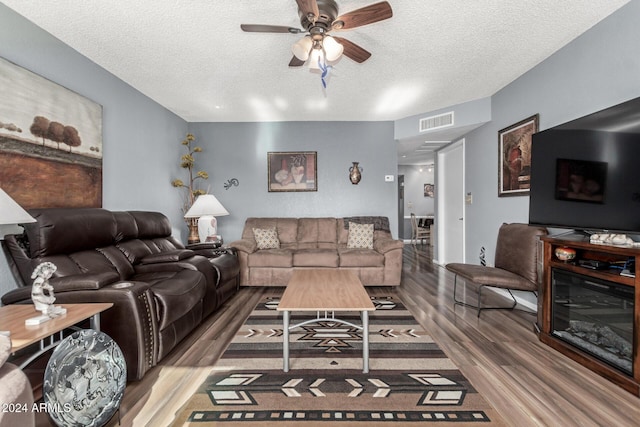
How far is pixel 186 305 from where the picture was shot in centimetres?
221

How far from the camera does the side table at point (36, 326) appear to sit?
1218 millimetres

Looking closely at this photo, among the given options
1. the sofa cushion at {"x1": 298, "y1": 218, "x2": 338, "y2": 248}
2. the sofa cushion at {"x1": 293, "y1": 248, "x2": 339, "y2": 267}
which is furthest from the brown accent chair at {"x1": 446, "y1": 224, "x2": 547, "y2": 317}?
the sofa cushion at {"x1": 298, "y1": 218, "x2": 338, "y2": 248}

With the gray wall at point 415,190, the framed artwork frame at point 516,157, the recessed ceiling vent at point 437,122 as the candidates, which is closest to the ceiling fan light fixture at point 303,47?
the framed artwork frame at point 516,157

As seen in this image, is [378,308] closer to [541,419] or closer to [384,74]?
[541,419]

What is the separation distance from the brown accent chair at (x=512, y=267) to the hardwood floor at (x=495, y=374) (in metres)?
0.35

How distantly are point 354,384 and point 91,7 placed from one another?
10.6 ft

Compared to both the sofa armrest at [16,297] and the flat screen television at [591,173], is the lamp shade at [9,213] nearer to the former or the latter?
the sofa armrest at [16,297]

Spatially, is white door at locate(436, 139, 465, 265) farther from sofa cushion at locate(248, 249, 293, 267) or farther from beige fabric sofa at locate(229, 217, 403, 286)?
sofa cushion at locate(248, 249, 293, 267)

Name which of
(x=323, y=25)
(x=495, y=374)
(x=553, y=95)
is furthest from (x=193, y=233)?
(x=553, y=95)

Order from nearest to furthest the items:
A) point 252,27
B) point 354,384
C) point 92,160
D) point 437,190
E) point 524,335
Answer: point 354,384 → point 252,27 → point 524,335 → point 92,160 → point 437,190

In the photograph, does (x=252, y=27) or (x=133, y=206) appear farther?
(x=133, y=206)

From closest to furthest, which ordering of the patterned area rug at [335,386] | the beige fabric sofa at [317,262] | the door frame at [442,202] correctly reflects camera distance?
the patterned area rug at [335,386]
the beige fabric sofa at [317,262]
the door frame at [442,202]

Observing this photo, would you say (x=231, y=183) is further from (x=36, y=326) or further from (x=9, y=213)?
(x=36, y=326)

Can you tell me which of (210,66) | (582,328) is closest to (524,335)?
(582,328)
